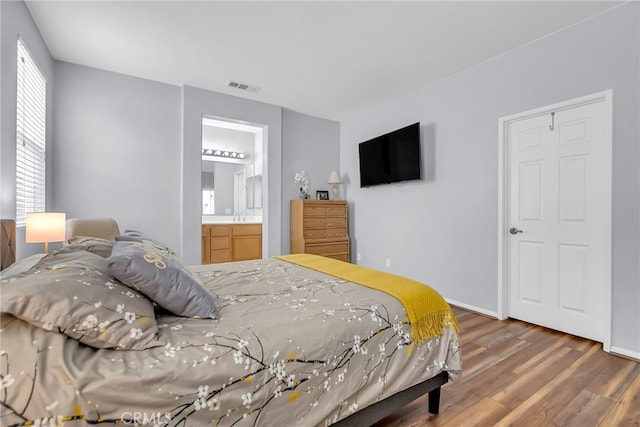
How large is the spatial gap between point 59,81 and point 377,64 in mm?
3631

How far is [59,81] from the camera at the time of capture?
342cm

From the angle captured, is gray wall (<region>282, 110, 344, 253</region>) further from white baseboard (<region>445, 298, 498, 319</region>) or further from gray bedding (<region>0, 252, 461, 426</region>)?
gray bedding (<region>0, 252, 461, 426</region>)

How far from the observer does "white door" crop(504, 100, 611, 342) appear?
253 cm

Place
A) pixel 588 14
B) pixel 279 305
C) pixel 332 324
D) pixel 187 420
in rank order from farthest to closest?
pixel 588 14
pixel 279 305
pixel 332 324
pixel 187 420

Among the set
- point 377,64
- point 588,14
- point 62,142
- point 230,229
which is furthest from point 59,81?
point 588,14

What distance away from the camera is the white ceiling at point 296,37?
2.47m

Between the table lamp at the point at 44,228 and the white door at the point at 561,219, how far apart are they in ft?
13.6

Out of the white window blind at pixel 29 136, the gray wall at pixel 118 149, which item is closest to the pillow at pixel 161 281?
the white window blind at pixel 29 136

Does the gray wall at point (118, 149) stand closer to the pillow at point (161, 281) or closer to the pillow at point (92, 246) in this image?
the pillow at point (92, 246)

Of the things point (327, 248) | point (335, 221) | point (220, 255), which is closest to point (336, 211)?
point (335, 221)

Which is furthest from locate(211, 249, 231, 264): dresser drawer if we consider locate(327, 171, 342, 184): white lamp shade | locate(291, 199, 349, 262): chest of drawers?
locate(327, 171, 342, 184): white lamp shade

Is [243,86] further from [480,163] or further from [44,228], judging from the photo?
[480,163]

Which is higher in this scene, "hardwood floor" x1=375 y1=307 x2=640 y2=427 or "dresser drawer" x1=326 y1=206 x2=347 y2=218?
"dresser drawer" x1=326 y1=206 x2=347 y2=218

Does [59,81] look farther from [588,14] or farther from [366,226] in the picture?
[588,14]
